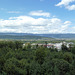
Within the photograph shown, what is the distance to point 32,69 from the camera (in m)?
26.9

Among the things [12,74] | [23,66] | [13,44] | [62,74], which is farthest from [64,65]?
[13,44]

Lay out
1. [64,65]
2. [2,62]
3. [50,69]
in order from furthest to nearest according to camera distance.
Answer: [2,62], [64,65], [50,69]

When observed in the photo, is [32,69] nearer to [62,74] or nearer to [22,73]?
[22,73]

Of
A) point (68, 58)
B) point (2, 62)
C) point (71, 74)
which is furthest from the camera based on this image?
point (68, 58)

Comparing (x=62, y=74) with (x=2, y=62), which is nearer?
(x=62, y=74)

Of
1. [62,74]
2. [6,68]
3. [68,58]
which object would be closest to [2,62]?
[6,68]

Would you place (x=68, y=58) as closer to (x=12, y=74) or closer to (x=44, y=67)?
(x=44, y=67)

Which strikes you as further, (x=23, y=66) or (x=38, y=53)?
(x=38, y=53)

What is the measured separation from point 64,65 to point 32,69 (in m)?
7.83

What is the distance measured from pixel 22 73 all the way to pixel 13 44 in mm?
45354

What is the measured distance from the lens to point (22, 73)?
24.7m

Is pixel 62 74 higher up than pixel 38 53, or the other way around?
pixel 38 53

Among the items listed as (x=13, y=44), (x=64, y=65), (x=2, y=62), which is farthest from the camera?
(x=13, y=44)

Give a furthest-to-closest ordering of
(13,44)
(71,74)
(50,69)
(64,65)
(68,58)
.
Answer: (13,44)
(68,58)
(64,65)
(50,69)
(71,74)
